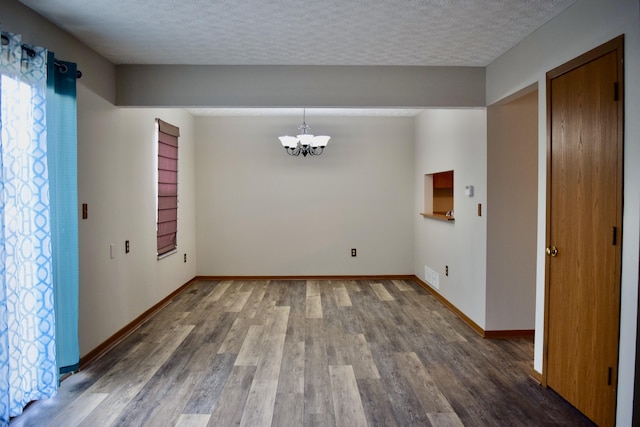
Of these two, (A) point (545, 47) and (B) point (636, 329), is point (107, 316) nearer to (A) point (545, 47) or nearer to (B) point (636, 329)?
(B) point (636, 329)

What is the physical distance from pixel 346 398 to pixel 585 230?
68.0 inches

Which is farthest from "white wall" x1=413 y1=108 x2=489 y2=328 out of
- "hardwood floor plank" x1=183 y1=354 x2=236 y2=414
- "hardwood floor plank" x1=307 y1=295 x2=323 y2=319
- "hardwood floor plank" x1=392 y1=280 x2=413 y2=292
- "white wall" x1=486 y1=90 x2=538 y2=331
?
"hardwood floor plank" x1=183 y1=354 x2=236 y2=414

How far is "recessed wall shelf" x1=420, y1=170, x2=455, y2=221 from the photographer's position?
18.7 feet

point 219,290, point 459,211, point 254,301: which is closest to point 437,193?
A: point 459,211

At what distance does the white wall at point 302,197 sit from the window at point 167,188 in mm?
860

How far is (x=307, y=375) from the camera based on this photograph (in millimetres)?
2994

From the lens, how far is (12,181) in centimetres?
233

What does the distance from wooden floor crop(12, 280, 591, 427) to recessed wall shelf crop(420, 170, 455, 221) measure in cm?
162

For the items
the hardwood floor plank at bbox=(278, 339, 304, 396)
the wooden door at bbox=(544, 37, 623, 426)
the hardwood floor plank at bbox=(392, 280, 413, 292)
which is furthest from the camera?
the hardwood floor plank at bbox=(392, 280, 413, 292)

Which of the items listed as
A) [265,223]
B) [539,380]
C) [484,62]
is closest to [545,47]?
[484,62]

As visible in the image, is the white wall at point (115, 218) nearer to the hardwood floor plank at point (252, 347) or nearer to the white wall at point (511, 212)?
the hardwood floor plank at point (252, 347)

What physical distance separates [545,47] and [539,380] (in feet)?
7.38

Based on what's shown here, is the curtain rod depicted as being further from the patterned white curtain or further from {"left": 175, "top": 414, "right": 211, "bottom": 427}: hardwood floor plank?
{"left": 175, "top": 414, "right": 211, "bottom": 427}: hardwood floor plank

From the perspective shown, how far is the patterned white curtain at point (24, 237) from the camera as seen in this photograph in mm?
2234
